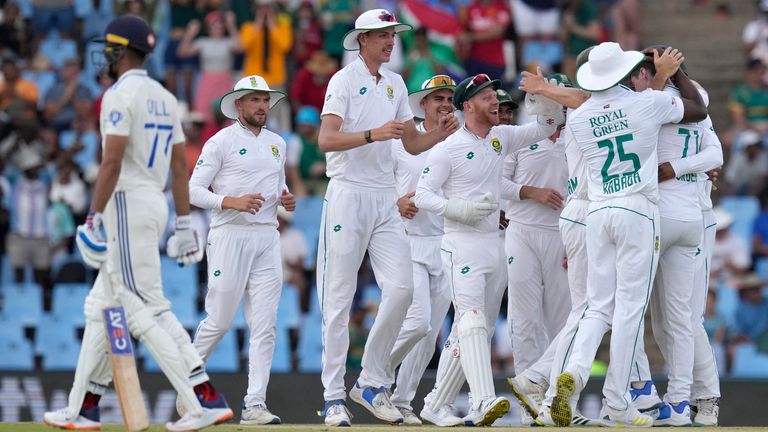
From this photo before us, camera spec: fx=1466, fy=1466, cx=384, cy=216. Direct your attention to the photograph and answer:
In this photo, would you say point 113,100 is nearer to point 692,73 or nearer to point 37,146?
point 37,146

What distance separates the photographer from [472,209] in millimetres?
10703

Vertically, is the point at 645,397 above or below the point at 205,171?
below

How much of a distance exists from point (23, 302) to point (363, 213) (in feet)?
23.8

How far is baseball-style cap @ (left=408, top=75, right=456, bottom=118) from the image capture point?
12070mm

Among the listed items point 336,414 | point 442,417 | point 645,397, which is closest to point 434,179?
point 442,417

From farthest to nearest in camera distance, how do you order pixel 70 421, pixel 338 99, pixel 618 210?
1. pixel 338 99
2. pixel 618 210
3. pixel 70 421

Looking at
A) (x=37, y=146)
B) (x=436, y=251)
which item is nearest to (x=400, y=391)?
(x=436, y=251)

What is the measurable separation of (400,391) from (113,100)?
4442mm

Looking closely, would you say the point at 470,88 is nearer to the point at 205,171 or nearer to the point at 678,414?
the point at 205,171

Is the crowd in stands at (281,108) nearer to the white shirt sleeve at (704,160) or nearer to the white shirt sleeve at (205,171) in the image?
the white shirt sleeve at (205,171)

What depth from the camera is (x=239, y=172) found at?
11.6 meters

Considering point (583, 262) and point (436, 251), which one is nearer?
point (583, 262)

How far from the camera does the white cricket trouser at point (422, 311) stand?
38.8 ft

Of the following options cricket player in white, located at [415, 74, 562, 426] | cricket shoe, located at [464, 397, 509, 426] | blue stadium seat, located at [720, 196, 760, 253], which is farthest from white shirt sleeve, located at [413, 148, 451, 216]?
blue stadium seat, located at [720, 196, 760, 253]
